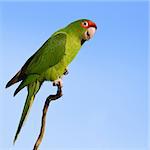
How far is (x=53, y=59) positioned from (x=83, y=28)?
254 mm

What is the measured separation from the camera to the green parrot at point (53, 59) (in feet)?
5.48

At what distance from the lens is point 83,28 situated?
1.74 meters

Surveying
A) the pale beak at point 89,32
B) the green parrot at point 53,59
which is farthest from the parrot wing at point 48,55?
the pale beak at point 89,32

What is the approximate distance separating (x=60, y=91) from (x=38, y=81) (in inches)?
5.4

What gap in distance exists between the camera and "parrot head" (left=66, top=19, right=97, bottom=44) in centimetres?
173

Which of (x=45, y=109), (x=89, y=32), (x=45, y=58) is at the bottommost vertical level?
(x=45, y=109)

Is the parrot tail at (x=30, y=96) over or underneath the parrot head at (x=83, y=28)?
underneath

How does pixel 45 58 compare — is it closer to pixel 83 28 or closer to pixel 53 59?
pixel 53 59

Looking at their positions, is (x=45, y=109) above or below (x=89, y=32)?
below

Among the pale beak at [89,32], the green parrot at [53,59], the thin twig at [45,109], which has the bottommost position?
the thin twig at [45,109]

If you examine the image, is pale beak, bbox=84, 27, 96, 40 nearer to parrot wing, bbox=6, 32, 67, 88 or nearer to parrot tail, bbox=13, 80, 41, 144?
parrot wing, bbox=6, 32, 67, 88

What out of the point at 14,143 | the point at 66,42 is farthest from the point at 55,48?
the point at 14,143

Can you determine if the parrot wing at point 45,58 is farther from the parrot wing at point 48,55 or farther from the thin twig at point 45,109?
the thin twig at point 45,109

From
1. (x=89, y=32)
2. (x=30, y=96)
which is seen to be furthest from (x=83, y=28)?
(x=30, y=96)
